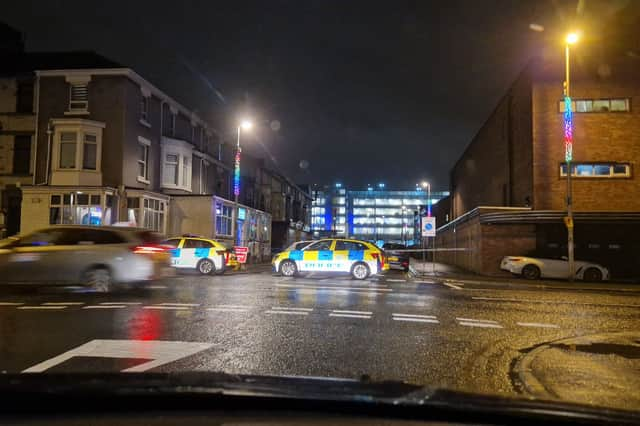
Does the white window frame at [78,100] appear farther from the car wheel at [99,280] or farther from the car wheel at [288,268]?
the car wheel at [99,280]

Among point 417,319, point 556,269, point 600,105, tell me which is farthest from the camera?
point 600,105

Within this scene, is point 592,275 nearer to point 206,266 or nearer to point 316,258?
point 316,258

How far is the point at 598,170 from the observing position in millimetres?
24688

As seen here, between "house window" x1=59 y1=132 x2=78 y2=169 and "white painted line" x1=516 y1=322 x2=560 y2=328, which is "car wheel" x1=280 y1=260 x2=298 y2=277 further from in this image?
"house window" x1=59 y1=132 x2=78 y2=169

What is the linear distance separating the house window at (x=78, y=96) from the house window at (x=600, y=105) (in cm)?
2409

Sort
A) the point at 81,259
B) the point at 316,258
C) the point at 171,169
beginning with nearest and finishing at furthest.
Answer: the point at 81,259 < the point at 316,258 < the point at 171,169

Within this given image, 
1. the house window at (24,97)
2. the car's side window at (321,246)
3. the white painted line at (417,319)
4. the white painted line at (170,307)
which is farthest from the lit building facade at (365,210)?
the white painted line at (417,319)

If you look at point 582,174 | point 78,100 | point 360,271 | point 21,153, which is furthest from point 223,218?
point 582,174

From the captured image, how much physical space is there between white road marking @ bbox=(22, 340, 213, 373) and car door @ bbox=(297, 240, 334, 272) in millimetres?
12522

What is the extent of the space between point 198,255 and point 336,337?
Result: 14.4m

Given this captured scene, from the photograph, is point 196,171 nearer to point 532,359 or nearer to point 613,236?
point 613,236

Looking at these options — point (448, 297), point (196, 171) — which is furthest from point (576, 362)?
point (196, 171)

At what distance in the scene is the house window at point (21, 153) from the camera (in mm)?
25422

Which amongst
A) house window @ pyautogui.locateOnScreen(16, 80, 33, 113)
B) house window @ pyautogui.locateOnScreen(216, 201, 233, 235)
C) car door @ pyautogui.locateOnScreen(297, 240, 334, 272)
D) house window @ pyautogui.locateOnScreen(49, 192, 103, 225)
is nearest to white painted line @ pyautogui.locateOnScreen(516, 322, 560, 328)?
car door @ pyautogui.locateOnScreen(297, 240, 334, 272)
